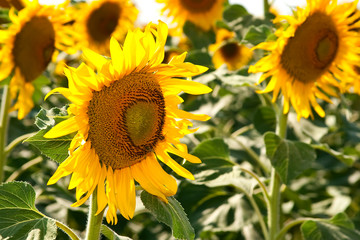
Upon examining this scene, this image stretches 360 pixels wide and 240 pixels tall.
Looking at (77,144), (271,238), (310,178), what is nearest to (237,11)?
(310,178)

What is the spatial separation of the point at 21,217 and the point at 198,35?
249 centimetres

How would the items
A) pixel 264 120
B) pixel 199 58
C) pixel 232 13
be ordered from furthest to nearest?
pixel 232 13
pixel 264 120
pixel 199 58

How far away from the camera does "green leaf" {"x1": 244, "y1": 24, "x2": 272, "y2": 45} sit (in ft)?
7.32

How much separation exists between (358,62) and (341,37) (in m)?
0.14

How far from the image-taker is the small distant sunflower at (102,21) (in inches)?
146

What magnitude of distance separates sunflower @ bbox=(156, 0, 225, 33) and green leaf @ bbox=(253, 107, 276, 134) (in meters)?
1.21

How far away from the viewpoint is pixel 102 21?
377 cm

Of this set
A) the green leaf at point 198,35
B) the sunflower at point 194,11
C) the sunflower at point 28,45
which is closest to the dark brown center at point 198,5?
the sunflower at point 194,11

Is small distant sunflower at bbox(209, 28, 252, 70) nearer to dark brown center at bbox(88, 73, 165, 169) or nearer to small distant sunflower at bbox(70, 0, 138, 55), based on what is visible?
small distant sunflower at bbox(70, 0, 138, 55)

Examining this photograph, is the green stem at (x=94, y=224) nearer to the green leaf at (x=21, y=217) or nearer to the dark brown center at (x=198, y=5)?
the green leaf at (x=21, y=217)

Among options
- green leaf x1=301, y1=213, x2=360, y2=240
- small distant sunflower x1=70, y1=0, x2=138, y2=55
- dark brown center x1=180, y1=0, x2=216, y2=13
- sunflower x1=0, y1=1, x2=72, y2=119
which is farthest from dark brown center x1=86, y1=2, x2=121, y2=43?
green leaf x1=301, y1=213, x2=360, y2=240

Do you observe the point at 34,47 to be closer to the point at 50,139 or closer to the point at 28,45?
the point at 28,45

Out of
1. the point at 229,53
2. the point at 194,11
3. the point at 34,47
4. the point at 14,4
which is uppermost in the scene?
the point at 14,4

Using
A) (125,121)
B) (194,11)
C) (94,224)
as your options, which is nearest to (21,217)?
(94,224)
